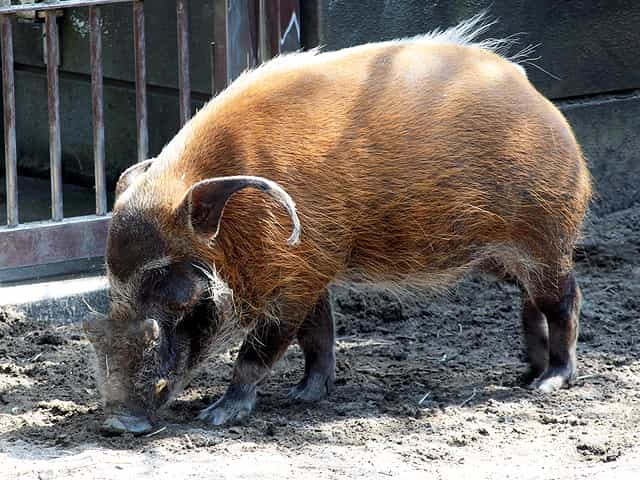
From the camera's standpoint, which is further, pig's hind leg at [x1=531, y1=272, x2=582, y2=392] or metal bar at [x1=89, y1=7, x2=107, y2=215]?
metal bar at [x1=89, y1=7, x2=107, y2=215]

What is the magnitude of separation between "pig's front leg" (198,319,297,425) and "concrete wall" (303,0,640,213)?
8.07 feet

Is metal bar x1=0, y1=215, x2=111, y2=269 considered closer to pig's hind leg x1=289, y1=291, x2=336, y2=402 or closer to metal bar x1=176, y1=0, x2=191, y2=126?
metal bar x1=176, y1=0, x2=191, y2=126

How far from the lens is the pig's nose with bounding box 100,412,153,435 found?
4301 mm

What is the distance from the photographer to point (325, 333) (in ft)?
16.5

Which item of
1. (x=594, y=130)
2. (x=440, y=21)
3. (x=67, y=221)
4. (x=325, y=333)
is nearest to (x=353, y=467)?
(x=325, y=333)

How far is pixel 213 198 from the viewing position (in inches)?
166

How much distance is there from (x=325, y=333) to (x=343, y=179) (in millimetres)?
765

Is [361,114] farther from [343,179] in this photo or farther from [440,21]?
[440,21]

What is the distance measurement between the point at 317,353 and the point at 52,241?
1.66 m

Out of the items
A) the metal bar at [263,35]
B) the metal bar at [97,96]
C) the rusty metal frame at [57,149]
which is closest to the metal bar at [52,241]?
the rusty metal frame at [57,149]

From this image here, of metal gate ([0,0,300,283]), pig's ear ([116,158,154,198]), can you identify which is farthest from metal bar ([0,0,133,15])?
pig's ear ([116,158,154,198])

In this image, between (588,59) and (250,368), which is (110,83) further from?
(250,368)

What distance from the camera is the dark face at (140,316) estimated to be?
427 cm

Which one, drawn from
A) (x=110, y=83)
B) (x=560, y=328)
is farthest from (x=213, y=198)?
(x=110, y=83)
